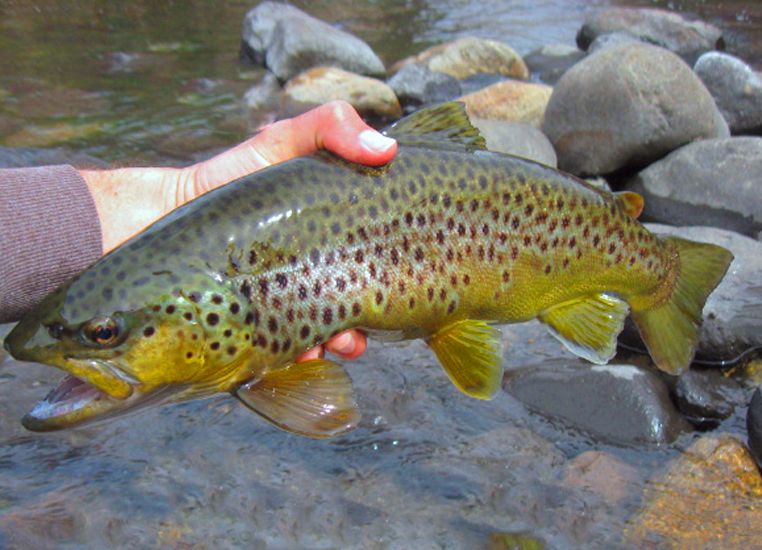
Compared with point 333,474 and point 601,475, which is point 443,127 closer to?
point 333,474

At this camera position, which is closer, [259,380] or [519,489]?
[259,380]

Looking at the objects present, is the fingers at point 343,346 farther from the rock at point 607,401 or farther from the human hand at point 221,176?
the rock at point 607,401

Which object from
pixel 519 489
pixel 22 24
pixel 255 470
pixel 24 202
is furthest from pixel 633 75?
pixel 22 24

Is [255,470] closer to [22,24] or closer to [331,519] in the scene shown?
[331,519]

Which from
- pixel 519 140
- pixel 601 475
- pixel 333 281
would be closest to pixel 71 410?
pixel 333 281

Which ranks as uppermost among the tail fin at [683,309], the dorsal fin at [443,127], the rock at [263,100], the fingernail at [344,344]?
the dorsal fin at [443,127]

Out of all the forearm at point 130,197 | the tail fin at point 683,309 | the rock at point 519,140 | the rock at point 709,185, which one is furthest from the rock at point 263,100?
the tail fin at point 683,309

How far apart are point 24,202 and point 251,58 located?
12077 millimetres

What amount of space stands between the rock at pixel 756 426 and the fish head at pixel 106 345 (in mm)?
3914

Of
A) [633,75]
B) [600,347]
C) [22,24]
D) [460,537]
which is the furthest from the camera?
[22,24]

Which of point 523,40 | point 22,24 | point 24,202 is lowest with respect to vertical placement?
point 523,40

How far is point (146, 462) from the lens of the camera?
5.36m

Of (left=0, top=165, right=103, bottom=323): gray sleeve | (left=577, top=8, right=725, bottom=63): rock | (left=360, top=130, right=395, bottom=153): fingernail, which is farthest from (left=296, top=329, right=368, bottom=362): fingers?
(left=577, top=8, right=725, bottom=63): rock

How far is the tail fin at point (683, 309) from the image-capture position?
3846 millimetres
